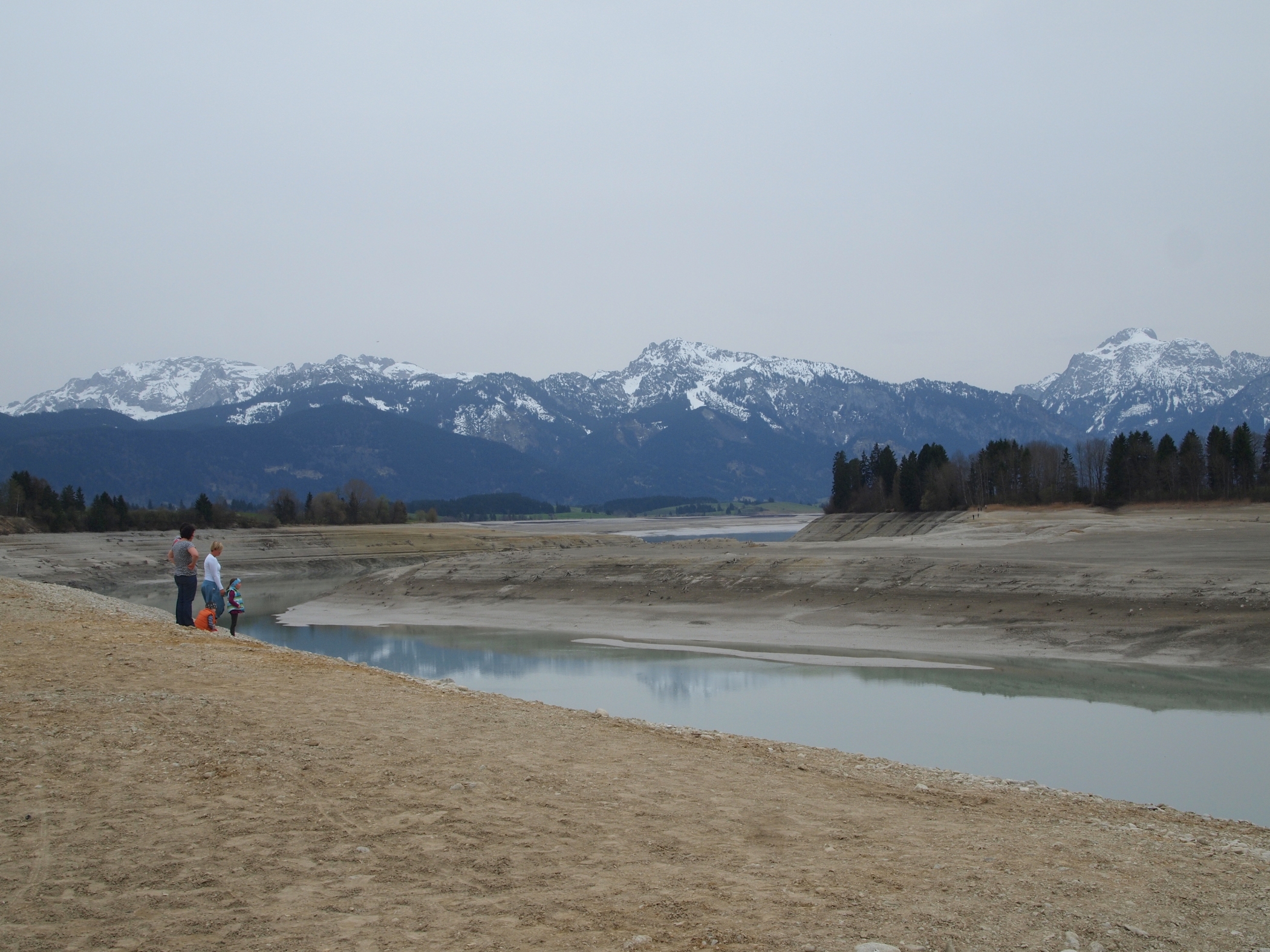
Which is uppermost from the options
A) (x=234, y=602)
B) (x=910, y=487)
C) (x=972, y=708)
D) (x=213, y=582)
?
(x=910, y=487)

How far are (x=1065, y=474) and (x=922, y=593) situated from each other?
49.8 m

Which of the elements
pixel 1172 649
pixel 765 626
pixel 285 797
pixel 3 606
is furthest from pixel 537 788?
pixel 765 626

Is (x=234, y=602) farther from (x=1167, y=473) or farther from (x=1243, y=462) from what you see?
(x=1243, y=462)

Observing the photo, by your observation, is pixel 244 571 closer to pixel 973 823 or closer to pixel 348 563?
pixel 348 563

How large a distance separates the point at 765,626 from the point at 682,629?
10.4 feet

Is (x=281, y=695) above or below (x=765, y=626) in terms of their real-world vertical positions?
above

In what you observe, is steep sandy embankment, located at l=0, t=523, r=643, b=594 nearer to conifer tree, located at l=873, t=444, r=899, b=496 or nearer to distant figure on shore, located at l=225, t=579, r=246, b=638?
conifer tree, located at l=873, t=444, r=899, b=496

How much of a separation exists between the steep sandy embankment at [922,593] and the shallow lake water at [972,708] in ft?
9.33

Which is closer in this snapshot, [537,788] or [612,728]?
[537,788]

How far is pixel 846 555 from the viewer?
4331 cm

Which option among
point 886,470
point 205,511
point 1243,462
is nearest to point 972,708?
point 1243,462

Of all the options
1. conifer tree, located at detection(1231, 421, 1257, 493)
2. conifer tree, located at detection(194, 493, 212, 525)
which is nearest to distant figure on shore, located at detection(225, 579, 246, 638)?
conifer tree, located at detection(1231, 421, 1257, 493)

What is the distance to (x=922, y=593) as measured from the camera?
34.5 meters

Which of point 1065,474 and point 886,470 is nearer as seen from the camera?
point 1065,474
